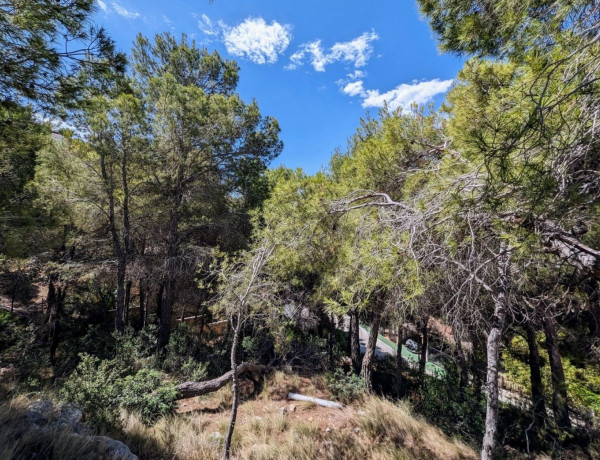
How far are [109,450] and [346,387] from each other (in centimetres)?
483

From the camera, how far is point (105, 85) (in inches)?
127

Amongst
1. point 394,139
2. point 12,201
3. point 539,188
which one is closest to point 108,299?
point 12,201

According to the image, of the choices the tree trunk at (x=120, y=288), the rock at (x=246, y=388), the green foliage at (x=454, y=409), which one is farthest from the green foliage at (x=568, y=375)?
the tree trunk at (x=120, y=288)

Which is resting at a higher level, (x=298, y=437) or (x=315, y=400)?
(x=298, y=437)

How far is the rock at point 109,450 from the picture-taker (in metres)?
2.75

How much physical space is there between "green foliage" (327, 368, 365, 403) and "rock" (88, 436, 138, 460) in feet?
14.8

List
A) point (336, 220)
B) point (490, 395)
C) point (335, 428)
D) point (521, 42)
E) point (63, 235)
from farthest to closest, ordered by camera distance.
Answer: point (63, 235) → point (335, 428) → point (336, 220) → point (490, 395) → point (521, 42)

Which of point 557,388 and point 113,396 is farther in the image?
point 557,388

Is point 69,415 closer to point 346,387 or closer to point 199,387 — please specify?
point 199,387

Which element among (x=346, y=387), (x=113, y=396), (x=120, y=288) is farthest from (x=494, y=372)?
(x=120, y=288)

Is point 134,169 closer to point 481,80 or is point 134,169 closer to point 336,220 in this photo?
point 336,220

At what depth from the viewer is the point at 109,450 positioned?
2.92 meters

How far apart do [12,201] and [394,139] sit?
30.6 ft

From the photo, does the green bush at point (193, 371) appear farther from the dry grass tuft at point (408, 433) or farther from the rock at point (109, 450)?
the dry grass tuft at point (408, 433)
